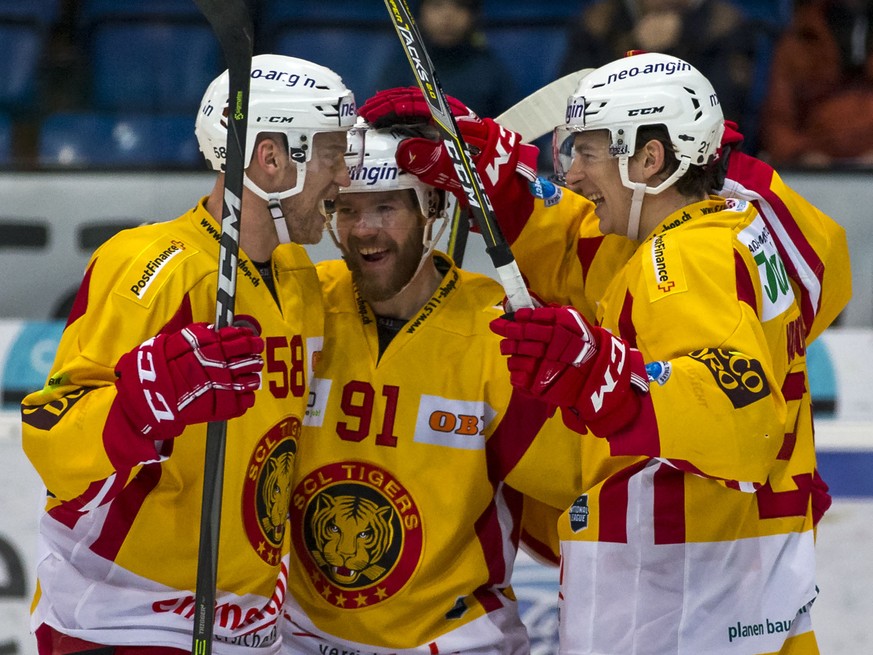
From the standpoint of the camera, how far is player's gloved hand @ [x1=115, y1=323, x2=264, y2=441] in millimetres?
1947

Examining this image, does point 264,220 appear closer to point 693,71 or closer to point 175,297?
point 175,297

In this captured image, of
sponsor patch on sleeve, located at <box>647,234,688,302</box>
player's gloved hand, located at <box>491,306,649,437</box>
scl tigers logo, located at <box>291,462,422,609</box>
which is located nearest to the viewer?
player's gloved hand, located at <box>491,306,649,437</box>

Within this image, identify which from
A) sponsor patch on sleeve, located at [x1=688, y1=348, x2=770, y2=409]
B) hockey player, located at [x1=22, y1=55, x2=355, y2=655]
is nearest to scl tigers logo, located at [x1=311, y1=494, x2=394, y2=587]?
hockey player, located at [x1=22, y1=55, x2=355, y2=655]

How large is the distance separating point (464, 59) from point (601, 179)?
1709 millimetres

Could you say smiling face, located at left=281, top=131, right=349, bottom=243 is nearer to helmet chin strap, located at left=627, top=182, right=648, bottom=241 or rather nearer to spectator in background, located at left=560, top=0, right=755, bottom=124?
helmet chin strap, located at left=627, top=182, right=648, bottom=241

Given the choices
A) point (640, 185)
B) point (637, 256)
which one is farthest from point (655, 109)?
point (637, 256)

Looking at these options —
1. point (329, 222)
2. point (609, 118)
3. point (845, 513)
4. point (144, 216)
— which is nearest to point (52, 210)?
point (144, 216)

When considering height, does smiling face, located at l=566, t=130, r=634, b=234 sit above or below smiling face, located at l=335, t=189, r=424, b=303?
above

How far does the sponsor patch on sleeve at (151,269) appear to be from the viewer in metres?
2.14

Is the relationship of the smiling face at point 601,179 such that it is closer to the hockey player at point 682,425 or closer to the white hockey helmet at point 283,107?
the hockey player at point 682,425

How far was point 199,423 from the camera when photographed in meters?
2.11

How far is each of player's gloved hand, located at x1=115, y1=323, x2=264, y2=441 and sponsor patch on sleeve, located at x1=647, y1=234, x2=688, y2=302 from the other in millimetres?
636

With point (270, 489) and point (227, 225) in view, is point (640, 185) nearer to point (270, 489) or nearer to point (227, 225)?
point (227, 225)

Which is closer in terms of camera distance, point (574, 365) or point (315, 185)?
point (574, 365)
